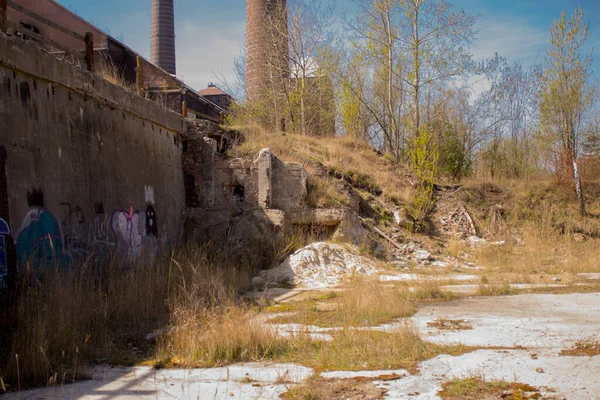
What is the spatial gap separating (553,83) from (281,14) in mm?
11054

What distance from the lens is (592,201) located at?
18.4 metres

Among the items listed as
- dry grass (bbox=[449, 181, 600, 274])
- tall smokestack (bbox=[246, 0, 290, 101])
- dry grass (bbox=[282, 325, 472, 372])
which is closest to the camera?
dry grass (bbox=[282, 325, 472, 372])

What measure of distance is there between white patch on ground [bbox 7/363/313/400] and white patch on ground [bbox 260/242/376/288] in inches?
218

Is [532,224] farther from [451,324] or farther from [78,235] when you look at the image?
[78,235]

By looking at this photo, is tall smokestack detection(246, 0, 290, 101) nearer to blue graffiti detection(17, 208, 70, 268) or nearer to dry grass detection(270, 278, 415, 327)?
dry grass detection(270, 278, 415, 327)

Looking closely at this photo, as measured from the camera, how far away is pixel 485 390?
12.8 feet

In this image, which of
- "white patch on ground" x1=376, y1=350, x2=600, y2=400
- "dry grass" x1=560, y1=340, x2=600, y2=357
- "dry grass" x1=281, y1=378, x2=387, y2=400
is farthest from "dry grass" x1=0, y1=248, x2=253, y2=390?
"dry grass" x1=560, y1=340, x2=600, y2=357

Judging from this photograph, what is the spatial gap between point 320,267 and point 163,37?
2967 cm

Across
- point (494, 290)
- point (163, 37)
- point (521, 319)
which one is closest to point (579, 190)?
point (494, 290)

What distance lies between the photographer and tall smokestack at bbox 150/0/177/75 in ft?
118

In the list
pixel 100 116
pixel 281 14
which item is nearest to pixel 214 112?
pixel 281 14

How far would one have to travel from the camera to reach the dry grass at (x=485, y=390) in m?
3.77

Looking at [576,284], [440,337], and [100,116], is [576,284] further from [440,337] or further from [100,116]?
[100,116]

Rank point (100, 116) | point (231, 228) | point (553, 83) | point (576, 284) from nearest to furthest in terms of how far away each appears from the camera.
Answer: point (100, 116) → point (576, 284) → point (231, 228) → point (553, 83)
